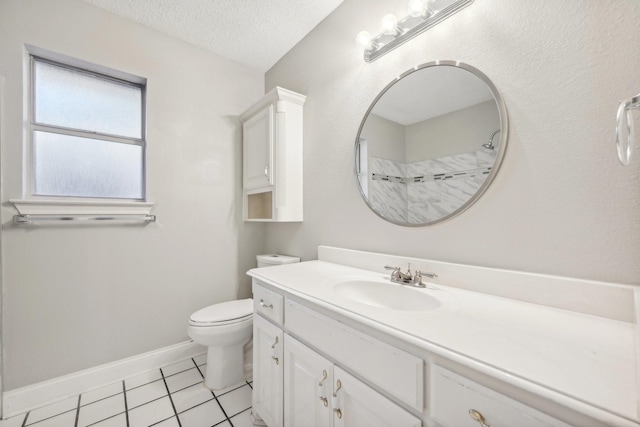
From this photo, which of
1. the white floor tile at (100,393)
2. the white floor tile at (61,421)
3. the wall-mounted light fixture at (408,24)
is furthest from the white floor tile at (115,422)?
the wall-mounted light fixture at (408,24)

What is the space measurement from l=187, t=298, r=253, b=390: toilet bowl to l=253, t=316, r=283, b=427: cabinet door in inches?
13.8

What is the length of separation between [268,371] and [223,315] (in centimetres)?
59

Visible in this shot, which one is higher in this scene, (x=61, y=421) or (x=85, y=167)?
(x=85, y=167)

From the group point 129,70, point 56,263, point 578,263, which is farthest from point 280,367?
point 129,70

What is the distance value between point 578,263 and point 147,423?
208cm

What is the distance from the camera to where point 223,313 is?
1.70 m

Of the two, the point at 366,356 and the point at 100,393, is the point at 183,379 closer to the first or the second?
the point at 100,393

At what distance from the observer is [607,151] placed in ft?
2.56

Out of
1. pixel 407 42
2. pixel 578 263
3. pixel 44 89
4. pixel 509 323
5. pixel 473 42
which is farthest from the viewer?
pixel 44 89

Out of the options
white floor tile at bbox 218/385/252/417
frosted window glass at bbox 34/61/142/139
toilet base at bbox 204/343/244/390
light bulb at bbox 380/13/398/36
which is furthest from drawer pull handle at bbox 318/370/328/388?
frosted window glass at bbox 34/61/142/139

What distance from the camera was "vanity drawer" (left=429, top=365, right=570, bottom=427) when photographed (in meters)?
0.48

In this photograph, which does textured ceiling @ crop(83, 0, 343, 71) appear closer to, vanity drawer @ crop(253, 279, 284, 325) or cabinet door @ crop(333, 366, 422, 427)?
vanity drawer @ crop(253, 279, 284, 325)

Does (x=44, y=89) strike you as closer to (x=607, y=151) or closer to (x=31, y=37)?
(x=31, y=37)

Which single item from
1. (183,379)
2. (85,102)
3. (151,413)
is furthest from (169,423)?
(85,102)
